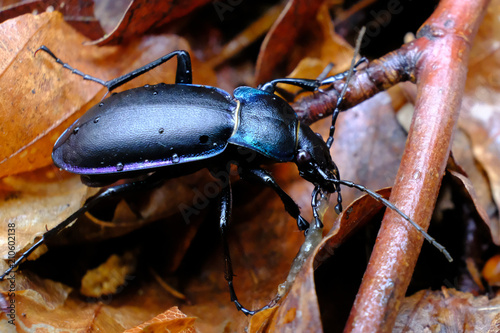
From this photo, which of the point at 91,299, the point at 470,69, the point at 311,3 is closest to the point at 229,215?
the point at 91,299

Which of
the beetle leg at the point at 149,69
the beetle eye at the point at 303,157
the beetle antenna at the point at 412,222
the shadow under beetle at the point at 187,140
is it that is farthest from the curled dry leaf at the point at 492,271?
the beetle leg at the point at 149,69

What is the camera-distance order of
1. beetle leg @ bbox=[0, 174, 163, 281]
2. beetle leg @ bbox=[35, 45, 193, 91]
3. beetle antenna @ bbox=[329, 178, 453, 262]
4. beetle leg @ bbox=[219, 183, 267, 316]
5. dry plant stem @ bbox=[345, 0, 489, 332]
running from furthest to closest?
beetle leg @ bbox=[35, 45, 193, 91]
beetle leg @ bbox=[219, 183, 267, 316]
beetle leg @ bbox=[0, 174, 163, 281]
beetle antenna @ bbox=[329, 178, 453, 262]
dry plant stem @ bbox=[345, 0, 489, 332]

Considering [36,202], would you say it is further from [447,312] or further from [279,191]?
[447,312]

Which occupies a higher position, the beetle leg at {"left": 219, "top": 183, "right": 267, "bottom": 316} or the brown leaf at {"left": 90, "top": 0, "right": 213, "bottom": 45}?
the brown leaf at {"left": 90, "top": 0, "right": 213, "bottom": 45}

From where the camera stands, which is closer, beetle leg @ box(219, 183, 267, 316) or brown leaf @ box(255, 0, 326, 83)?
beetle leg @ box(219, 183, 267, 316)

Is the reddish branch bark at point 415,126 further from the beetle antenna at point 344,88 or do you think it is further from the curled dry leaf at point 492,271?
the curled dry leaf at point 492,271

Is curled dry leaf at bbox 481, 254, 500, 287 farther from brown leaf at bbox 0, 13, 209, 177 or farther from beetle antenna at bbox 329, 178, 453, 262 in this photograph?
brown leaf at bbox 0, 13, 209, 177

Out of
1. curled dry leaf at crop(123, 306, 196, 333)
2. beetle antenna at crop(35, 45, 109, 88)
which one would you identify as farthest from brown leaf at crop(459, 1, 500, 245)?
beetle antenna at crop(35, 45, 109, 88)

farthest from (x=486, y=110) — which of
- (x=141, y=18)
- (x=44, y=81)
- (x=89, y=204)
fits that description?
(x=44, y=81)
